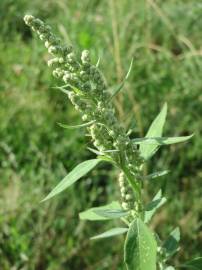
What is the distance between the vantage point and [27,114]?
3.70 m

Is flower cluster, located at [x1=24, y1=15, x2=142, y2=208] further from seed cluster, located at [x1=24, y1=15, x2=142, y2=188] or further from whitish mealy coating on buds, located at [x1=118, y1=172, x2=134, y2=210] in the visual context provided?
whitish mealy coating on buds, located at [x1=118, y1=172, x2=134, y2=210]

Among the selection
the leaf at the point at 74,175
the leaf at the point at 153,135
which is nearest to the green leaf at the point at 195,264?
the leaf at the point at 153,135

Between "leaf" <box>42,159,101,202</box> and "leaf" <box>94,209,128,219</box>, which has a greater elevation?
"leaf" <box>42,159,101,202</box>

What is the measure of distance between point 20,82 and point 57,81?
2.64 m

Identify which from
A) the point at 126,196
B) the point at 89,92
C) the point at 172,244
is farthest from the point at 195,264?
the point at 89,92

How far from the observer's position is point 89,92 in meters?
1.28

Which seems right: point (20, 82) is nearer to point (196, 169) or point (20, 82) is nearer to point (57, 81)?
point (196, 169)

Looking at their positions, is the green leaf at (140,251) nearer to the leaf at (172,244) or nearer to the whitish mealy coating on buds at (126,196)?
the whitish mealy coating on buds at (126,196)

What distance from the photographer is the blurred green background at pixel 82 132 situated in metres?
2.79

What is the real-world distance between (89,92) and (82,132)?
0.70m

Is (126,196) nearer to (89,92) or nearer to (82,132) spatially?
(89,92)

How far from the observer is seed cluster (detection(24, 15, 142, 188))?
1.24 meters

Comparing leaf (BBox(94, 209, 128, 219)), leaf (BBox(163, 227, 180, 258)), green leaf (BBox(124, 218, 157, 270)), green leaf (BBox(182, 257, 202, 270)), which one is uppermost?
leaf (BBox(94, 209, 128, 219))

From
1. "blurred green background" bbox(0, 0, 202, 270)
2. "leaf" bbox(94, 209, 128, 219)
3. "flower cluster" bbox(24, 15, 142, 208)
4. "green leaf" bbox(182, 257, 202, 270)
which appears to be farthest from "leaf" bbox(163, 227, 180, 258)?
"blurred green background" bbox(0, 0, 202, 270)
